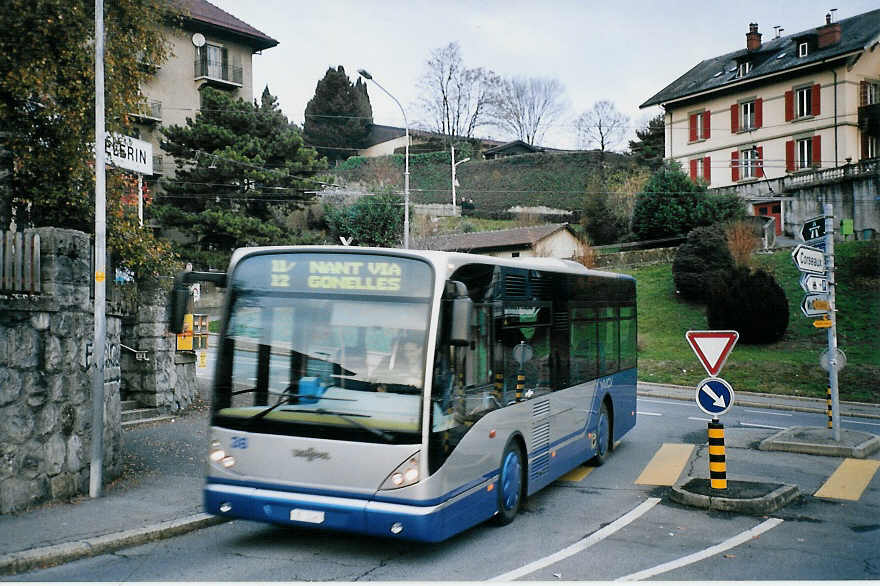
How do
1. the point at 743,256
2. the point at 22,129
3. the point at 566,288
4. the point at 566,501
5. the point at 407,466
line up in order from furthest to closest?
the point at 743,256 < the point at 22,129 < the point at 566,288 < the point at 566,501 < the point at 407,466

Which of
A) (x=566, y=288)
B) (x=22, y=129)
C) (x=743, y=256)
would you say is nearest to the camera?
(x=566, y=288)

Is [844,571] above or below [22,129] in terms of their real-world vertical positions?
below

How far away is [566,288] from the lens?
10.2 m

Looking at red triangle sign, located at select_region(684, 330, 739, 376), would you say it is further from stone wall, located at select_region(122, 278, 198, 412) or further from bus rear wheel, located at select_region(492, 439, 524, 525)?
stone wall, located at select_region(122, 278, 198, 412)

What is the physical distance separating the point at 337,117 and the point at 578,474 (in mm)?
70773

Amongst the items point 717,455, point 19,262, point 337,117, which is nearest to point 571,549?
point 717,455

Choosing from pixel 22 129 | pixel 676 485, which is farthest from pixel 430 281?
pixel 22 129

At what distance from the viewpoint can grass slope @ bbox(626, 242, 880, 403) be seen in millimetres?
23469

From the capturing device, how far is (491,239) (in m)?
49.8

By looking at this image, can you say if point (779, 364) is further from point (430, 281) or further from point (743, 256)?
point (430, 281)

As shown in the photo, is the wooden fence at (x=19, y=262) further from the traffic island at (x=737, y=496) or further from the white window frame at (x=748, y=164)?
the white window frame at (x=748, y=164)

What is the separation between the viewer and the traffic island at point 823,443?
490 inches

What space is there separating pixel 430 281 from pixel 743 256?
29.1 meters

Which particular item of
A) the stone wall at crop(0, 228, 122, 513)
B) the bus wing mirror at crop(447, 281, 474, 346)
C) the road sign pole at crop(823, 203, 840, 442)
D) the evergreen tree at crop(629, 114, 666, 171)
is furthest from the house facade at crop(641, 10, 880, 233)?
the stone wall at crop(0, 228, 122, 513)
